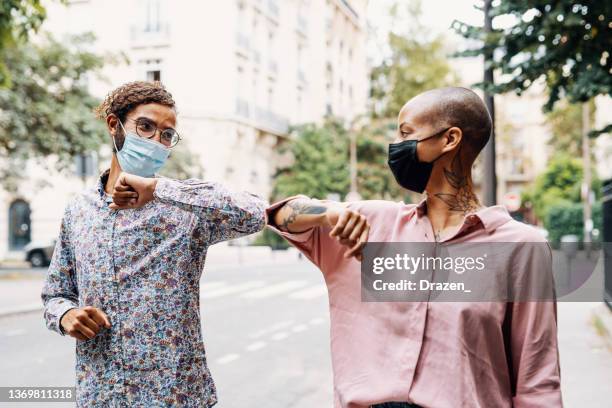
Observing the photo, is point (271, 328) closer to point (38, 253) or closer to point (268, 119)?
point (268, 119)

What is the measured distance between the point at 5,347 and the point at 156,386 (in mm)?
7963

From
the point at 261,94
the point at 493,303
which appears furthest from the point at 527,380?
the point at 261,94

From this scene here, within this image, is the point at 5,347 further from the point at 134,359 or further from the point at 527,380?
the point at 527,380

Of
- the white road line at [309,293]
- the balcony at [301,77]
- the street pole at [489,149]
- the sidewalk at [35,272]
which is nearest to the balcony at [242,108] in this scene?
the balcony at [301,77]

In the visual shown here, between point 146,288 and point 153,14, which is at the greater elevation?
point 153,14

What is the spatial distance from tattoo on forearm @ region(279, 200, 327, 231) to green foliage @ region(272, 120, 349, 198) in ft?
107

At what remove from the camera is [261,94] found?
18.2 m

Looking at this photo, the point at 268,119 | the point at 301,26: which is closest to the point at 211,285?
the point at 301,26

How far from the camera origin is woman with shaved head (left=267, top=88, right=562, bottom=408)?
1.78m

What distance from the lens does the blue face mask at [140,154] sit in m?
2.33

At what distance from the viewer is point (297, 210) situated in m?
1.82

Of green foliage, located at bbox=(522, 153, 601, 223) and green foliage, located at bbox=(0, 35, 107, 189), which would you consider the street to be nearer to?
green foliage, located at bbox=(0, 35, 107, 189)

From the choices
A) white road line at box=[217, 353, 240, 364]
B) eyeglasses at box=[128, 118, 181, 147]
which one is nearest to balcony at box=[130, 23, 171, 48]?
white road line at box=[217, 353, 240, 364]

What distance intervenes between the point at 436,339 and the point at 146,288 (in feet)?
2.97
